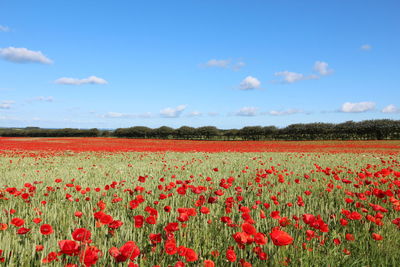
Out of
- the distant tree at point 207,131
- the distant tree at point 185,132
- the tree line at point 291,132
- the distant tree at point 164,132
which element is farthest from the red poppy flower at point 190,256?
the distant tree at point 164,132

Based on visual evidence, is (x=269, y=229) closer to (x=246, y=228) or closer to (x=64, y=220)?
(x=246, y=228)

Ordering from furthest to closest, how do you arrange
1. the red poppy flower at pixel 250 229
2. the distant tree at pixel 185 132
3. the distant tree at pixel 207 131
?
1. the distant tree at pixel 185 132
2. the distant tree at pixel 207 131
3. the red poppy flower at pixel 250 229

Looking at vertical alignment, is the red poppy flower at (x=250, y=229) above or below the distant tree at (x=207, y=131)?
below

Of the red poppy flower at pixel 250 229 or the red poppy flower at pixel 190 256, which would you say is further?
the red poppy flower at pixel 250 229

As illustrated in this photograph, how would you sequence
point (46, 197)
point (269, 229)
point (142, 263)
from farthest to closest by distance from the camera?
point (46, 197) < point (269, 229) < point (142, 263)

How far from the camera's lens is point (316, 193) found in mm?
5316

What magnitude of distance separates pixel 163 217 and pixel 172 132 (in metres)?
64.8

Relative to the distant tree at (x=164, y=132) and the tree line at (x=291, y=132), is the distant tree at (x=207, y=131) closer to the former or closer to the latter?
the tree line at (x=291, y=132)

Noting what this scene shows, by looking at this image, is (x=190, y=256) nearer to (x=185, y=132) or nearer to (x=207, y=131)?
(x=207, y=131)

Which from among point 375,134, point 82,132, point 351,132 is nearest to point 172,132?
point 82,132

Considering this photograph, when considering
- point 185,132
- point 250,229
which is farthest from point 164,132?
point 250,229

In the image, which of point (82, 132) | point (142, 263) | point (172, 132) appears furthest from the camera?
point (82, 132)

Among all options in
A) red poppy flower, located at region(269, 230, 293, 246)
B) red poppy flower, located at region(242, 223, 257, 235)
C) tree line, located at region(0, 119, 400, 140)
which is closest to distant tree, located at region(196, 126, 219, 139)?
tree line, located at region(0, 119, 400, 140)

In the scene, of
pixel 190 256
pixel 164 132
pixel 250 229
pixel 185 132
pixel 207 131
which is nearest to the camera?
pixel 190 256
